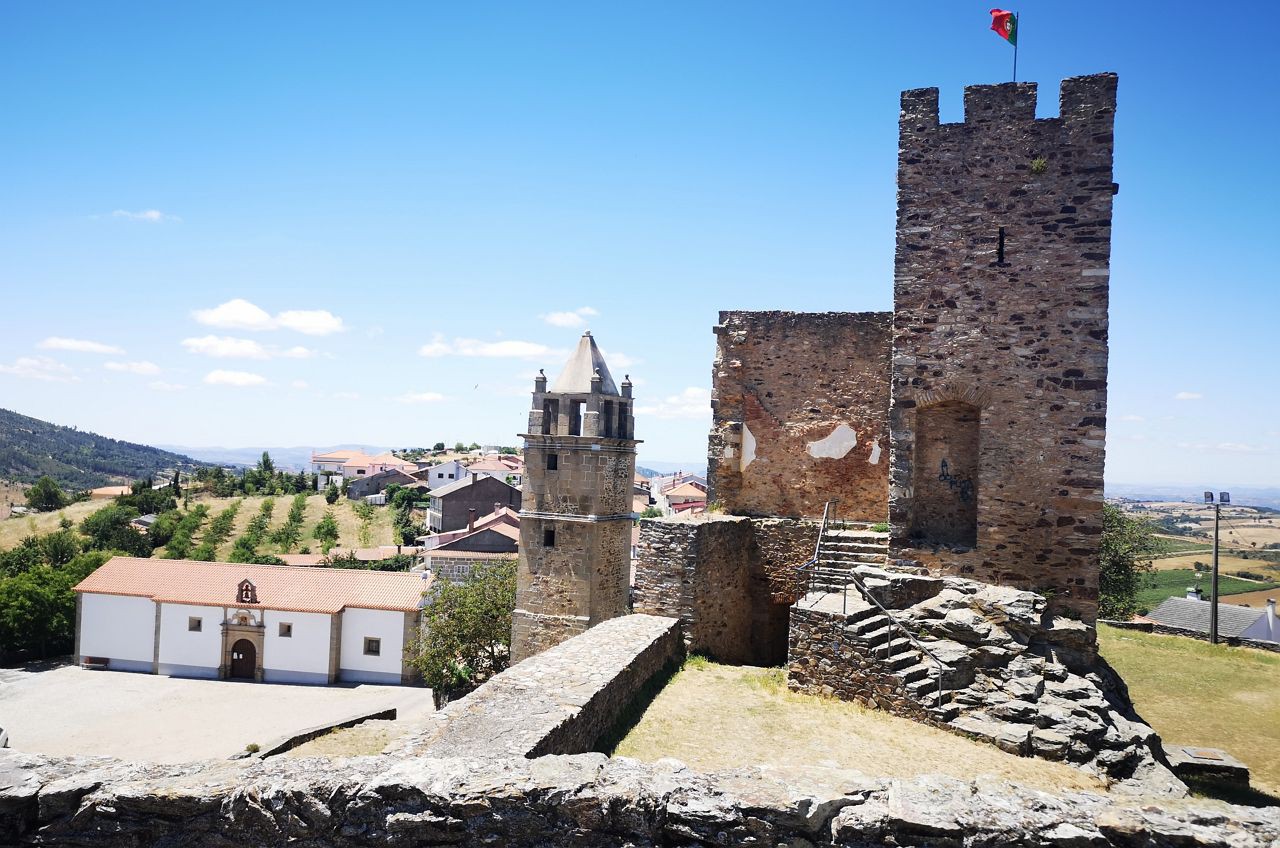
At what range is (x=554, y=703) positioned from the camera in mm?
8484

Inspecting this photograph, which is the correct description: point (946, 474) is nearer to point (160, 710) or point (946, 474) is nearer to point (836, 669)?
point (836, 669)

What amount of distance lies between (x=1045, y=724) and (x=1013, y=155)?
8623mm

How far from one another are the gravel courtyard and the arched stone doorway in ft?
3.00

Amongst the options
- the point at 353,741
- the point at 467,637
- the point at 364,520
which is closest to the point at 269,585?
the point at 467,637

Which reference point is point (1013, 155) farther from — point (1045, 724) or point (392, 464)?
point (392, 464)

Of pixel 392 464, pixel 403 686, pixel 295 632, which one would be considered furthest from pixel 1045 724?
pixel 392 464

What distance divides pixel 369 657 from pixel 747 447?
27679 millimetres

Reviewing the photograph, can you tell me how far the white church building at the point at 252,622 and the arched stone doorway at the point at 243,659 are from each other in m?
0.05

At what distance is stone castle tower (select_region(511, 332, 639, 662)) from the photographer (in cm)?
2347

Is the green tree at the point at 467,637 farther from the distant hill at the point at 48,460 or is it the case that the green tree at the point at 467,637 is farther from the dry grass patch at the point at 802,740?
the distant hill at the point at 48,460

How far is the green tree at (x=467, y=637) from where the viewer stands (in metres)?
26.3

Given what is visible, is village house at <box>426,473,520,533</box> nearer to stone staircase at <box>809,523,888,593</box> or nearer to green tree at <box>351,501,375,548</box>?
green tree at <box>351,501,375,548</box>

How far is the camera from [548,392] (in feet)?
80.1

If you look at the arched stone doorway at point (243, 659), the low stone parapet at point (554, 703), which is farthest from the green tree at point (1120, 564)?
the arched stone doorway at point (243, 659)
